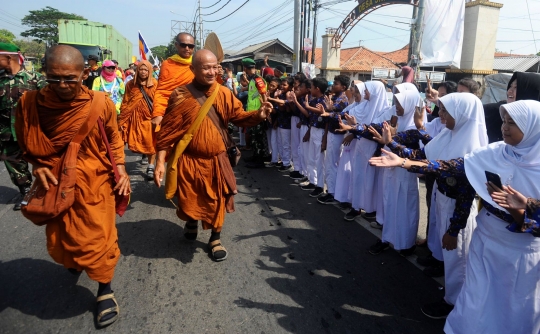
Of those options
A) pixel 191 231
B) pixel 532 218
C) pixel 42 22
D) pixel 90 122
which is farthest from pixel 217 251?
pixel 42 22

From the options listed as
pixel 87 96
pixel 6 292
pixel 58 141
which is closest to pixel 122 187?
pixel 58 141

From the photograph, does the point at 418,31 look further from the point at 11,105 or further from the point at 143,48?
the point at 11,105

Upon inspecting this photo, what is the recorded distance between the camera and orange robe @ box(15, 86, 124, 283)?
2473mm

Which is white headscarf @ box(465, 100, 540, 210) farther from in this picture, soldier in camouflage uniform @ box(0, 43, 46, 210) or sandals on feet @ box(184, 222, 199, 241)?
soldier in camouflage uniform @ box(0, 43, 46, 210)

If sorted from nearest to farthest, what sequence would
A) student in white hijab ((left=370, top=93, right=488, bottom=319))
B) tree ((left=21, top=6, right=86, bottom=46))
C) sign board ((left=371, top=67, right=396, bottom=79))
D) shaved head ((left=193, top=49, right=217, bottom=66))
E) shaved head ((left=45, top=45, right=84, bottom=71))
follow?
shaved head ((left=45, top=45, right=84, bottom=71))
student in white hijab ((left=370, top=93, right=488, bottom=319))
shaved head ((left=193, top=49, right=217, bottom=66))
sign board ((left=371, top=67, right=396, bottom=79))
tree ((left=21, top=6, right=86, bottom=46))

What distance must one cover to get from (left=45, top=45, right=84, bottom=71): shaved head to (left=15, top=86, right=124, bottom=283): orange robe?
0.82 ft

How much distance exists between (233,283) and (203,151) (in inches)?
49.6

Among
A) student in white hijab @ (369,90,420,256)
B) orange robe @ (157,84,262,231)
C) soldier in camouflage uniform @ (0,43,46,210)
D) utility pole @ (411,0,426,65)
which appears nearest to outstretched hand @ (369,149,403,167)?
student in white hijab @ (369,90,420,256)

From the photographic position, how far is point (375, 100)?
4461mm

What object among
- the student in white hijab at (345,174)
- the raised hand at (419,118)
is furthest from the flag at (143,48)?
the raised hand at (419,118)

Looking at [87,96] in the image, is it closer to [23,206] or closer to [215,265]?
[23,206]

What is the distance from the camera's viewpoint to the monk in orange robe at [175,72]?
480 centimetres

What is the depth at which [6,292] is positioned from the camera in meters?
2.93

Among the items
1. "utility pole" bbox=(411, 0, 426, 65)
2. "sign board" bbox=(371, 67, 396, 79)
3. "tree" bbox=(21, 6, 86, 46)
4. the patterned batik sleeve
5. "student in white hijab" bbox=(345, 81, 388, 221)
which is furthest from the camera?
"tree" bbox=(21, 6, 86, 46)
